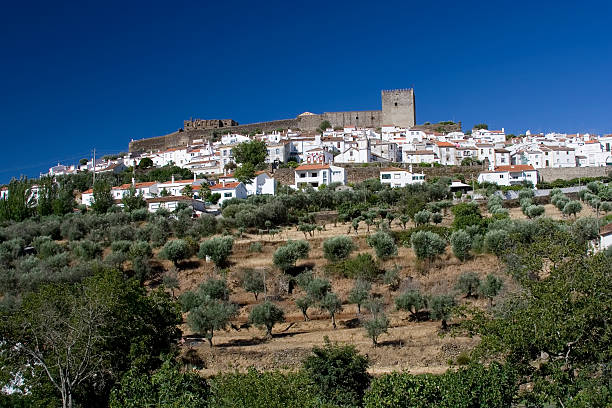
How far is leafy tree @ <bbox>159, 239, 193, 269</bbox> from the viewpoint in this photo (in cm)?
3497

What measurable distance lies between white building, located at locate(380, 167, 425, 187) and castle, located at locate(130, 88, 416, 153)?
36.6 meters

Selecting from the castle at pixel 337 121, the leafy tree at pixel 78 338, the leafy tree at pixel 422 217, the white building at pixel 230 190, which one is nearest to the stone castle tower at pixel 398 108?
the castle at pixel 337 121

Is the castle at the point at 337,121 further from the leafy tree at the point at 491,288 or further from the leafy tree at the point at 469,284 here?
the leafy tree at the point at 491,288

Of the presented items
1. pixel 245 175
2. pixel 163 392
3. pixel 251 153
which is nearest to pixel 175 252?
pixel 245 175

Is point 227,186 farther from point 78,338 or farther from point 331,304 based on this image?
point 78,338

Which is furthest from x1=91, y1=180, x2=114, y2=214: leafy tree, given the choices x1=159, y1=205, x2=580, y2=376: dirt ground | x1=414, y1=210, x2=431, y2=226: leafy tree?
x1=414, y1=210, x2=431, y2=226: leafy tree

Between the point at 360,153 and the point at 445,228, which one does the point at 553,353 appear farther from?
the point at 360,153

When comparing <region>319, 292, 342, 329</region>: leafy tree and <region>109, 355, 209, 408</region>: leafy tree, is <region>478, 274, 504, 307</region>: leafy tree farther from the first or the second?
<region>109, 355, 209, 408</region>: leafy tree

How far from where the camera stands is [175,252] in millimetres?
34938

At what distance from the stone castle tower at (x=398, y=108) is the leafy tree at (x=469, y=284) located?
66.9 m

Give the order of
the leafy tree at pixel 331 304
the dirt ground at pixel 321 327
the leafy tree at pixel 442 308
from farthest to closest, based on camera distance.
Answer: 1. the leafy tree at pixel 331 304
2. the leafy tree at pixel 442 308
3. the dirt ground at pixel 321 327

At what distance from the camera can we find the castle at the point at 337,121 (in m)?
92.1

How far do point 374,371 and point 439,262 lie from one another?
13683 millimetres

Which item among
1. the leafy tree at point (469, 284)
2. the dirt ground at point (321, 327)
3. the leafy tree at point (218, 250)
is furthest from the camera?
the leafy tree at point (218, 250)
